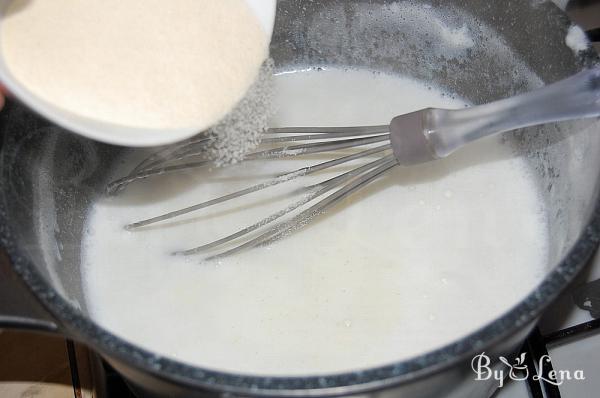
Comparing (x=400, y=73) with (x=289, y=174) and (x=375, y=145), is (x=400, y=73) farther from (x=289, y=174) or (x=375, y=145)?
(x=289, y=174)

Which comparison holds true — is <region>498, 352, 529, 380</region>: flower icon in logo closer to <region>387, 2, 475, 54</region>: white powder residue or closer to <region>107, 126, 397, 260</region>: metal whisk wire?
<region>107, 126, 397, 260</region>: metal whisk wire

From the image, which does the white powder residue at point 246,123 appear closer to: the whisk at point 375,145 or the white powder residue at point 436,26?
the whisk at point 375,145

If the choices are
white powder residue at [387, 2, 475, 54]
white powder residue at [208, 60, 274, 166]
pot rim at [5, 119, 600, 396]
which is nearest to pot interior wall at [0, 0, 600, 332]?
white powder residue at [387, 2, 475, 54]

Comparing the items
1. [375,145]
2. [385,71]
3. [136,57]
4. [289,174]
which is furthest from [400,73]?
[136,57]

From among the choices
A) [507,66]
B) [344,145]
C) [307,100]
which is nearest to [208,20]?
[344,145]

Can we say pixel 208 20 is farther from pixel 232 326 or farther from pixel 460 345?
pixel 460 345
